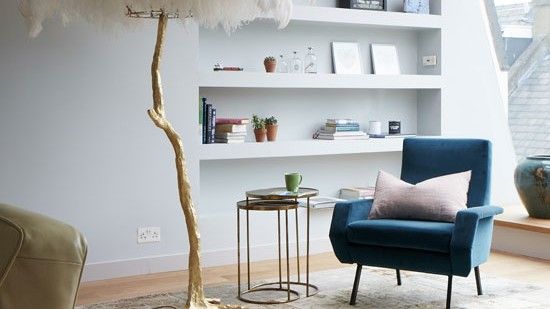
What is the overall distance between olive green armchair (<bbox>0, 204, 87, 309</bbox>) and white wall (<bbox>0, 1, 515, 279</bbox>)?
2.79 metres

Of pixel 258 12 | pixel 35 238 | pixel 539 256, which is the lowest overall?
pixel 539 256

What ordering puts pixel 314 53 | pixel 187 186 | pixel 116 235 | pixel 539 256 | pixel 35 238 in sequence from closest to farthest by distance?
pixel 35 238, pixel 187 186, pixel 116 235, pixel 539 256, pixel 314 53

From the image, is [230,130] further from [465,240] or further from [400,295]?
[465,240]

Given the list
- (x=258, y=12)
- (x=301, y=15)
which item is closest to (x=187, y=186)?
(x=258, y=12)

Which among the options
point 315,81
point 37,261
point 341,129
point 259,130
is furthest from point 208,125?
point 37,261

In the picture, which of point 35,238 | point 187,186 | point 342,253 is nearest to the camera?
point 35,238

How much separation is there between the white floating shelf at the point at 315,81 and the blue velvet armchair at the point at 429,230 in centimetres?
121

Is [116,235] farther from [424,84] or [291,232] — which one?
[424,84]

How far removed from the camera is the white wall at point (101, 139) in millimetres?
4848

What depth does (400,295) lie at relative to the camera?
4543 mm

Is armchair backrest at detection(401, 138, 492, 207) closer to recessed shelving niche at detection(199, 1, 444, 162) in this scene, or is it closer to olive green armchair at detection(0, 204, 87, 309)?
recessed shelving niche at detection(199, 1, 444, 162)

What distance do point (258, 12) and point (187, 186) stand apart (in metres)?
0.96

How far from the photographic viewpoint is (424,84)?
6.42m

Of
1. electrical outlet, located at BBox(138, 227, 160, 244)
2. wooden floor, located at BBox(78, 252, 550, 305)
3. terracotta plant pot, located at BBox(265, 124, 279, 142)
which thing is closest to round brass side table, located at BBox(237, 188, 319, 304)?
wooden floor, located at BBox(78, 252, 550, 305)
